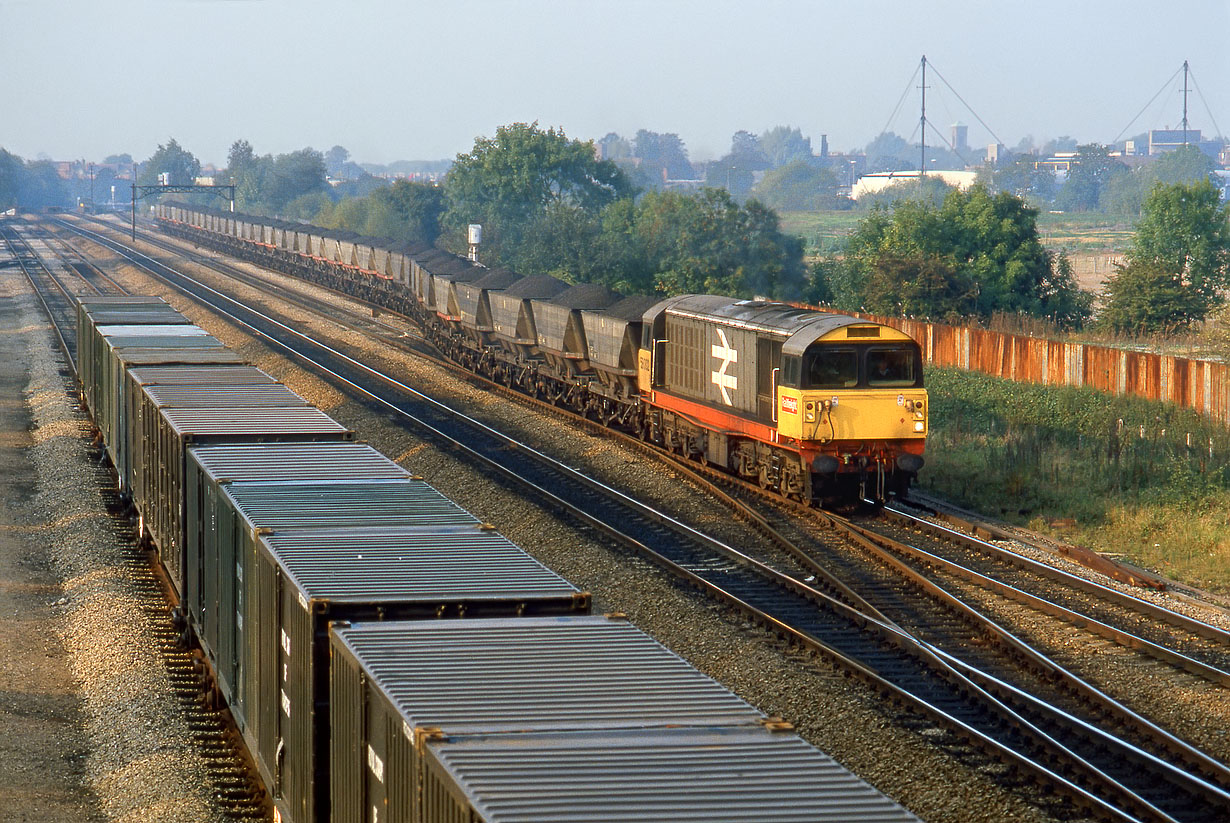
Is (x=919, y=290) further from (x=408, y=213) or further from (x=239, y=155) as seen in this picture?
(x=239, y=155)

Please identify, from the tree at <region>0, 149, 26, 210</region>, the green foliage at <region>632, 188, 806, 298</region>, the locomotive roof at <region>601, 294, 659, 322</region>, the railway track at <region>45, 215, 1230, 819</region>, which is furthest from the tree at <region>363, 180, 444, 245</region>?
the tree at <region>0, 149, 26, 210</region>

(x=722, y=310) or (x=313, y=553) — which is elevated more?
(x=722, y=310)

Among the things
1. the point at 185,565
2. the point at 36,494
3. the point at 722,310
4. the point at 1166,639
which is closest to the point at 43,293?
the point at 36,494

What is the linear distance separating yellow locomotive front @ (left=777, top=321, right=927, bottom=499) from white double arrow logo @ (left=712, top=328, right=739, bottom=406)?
1.84 metres

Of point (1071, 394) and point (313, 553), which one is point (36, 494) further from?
point (1071, 394)

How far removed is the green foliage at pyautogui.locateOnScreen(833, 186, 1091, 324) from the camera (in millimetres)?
48125

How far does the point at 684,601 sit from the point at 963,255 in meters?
39.0

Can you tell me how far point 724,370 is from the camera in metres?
23.2

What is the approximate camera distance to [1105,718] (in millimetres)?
12141

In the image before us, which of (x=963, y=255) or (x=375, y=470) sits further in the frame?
(x=963, y=255)

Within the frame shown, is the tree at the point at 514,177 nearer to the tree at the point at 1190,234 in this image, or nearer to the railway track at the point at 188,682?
the tree at the point at 1190,234

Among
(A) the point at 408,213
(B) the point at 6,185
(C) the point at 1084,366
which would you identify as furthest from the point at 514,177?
(B) the point at 6,185

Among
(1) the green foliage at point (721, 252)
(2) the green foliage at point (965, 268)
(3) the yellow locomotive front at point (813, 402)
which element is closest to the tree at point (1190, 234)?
(2) the green foliage at point (965, 268)

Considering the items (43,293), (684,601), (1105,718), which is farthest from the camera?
(43,293)
